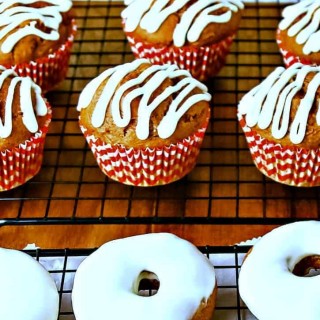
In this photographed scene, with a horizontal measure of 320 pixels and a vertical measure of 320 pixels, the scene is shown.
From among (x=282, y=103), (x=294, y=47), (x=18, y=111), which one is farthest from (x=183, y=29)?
(x=18, y=111)

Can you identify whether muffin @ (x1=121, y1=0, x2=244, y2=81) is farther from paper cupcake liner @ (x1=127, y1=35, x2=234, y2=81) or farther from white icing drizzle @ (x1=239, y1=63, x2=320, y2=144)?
white icing drizzle @ (x1=239, y1=63, x2=320, y2=144)

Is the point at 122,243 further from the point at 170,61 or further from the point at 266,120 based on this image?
the point at 170,61

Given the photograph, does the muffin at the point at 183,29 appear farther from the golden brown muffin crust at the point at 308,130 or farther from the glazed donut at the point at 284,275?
the glazed donut at the point at 284,275

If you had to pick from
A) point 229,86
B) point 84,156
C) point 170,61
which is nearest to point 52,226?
point 84,156

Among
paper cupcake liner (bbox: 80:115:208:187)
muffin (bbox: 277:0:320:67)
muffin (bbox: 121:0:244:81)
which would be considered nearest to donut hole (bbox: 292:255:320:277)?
paper cupcake liner (bbox: 80:115:208:187)

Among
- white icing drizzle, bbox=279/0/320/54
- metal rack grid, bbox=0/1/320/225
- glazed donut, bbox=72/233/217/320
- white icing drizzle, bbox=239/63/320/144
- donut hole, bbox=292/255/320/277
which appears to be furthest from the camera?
white icing drizzle, bbox=279/0/320/54

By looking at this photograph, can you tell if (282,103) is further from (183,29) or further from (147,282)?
(147,282)

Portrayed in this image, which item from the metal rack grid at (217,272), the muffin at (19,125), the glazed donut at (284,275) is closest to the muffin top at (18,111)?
the muffin at (19,125)

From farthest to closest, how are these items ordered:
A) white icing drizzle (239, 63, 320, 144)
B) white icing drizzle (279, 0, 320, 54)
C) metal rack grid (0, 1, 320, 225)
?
white icing drizzle (279, 0, 320, 54), metal rack grid (0, 1, 320, 225), white icing drizzle (239, 63, 320, 144)
